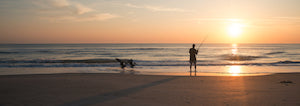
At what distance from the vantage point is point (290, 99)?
4.80 metres

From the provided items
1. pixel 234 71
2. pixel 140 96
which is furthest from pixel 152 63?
pixel 140 96

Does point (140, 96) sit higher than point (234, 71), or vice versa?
point (140, 96)

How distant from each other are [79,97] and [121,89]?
1.25m

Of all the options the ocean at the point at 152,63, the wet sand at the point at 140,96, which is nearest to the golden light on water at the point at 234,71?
the ocean at the point at 152,63

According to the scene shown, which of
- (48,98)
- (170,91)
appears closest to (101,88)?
(48,98)

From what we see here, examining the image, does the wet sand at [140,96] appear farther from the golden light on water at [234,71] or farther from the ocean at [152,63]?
the ocean at [152,63]

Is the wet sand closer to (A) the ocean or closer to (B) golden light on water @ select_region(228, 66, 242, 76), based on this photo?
(B) golden light on water @ select_region(228, 66, 242, 76)

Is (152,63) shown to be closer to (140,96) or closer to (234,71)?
(234,71)

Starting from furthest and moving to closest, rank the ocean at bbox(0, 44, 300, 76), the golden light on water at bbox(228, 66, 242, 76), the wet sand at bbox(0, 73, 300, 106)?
the ocean at bbox(0, 44, 300, 76)
the golden light on water at bbox(228, 66, 242, 76)
the wet sand at bbox(0, 73, 300, 106)

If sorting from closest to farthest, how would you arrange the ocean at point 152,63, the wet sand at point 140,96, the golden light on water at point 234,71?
the wet sand at point 140,96, the golden light on water at point 234,71, the ocean at point 152,63

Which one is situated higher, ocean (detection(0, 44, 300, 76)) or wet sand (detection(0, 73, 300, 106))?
wet sand (detection(0, 73, 300, 106))

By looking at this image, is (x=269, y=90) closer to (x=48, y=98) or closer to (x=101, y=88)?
(x=101, y=88)

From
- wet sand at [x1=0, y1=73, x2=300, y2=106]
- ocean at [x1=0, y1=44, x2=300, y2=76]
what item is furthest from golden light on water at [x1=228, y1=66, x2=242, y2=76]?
wet sand at [x1=0, y1=73, x2=300, y2=106]

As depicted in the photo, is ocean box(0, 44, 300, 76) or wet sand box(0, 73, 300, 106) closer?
wet sand box(0, 73, 300, 106)
